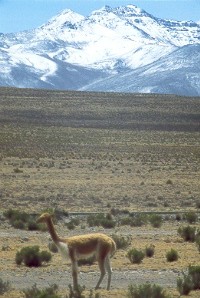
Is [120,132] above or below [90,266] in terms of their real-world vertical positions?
above

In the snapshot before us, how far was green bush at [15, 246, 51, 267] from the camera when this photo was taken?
1814 centimetres

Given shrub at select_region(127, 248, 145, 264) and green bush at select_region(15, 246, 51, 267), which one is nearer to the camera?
green bush at select_region(15, 246, 51, 267)

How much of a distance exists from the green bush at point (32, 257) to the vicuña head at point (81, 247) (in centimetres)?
349

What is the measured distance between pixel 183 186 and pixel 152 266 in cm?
2556

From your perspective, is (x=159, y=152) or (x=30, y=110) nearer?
(x=159, y=152)

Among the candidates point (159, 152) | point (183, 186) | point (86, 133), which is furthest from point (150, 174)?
point (86, 133)

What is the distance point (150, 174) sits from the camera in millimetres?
50469

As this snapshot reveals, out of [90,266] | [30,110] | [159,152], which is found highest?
[30,110]

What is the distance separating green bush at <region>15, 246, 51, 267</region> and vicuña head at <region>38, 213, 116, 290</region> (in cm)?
349

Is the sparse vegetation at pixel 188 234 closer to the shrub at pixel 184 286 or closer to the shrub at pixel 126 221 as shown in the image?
the shrub at pixel 126 221

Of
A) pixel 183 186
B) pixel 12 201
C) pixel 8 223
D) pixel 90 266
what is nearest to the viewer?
pixel 90 266

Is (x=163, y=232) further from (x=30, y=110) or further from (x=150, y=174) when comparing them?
(x=30, y=110)

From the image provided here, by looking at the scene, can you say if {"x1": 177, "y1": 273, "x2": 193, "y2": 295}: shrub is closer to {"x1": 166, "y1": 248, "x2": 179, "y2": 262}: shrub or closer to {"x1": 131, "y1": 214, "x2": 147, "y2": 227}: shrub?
{"x1": 166, "y1": 248, "x2": 179, "y2": 262}: shrub

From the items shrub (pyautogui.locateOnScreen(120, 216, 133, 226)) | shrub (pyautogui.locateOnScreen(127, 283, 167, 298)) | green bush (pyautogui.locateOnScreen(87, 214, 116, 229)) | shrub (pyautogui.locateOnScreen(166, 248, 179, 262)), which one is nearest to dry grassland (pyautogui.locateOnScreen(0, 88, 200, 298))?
shrub (pyautogui.locateOnScreen(166, 248, 179, 262))
